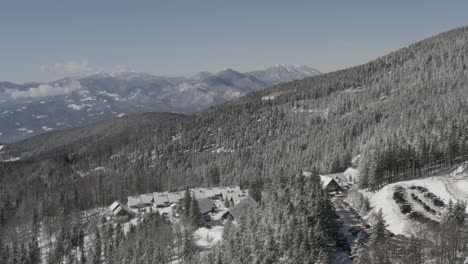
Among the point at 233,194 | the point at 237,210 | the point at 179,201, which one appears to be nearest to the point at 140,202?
the point at 179,201

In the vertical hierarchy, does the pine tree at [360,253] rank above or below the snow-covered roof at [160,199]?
above

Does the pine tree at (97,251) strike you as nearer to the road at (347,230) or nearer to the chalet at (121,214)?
the chalet at (121,214)

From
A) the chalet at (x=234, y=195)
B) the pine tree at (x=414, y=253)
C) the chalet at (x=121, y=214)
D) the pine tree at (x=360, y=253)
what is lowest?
the chalet at (x=121, y=214)

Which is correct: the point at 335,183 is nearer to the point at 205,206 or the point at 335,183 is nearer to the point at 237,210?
the point at 237,210

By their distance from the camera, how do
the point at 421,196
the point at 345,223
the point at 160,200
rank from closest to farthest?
1. the point at 345,223
2. the point at 421,196
3. the point at 160,200

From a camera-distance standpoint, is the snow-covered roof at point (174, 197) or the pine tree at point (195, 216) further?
the snow-covered roof at point (174, 197)

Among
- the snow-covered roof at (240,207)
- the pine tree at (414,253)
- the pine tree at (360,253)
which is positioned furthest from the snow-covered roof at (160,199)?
the pine tree at (414,253)

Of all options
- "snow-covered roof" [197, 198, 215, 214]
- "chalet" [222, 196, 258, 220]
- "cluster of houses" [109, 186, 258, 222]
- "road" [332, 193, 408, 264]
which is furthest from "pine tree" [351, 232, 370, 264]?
"snow-covered roof" [197, 198, 215, 214]

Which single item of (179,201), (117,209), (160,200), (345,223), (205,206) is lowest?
(117,209)

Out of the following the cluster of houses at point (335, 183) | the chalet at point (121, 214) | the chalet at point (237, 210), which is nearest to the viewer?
the chalet at point (237, 210)

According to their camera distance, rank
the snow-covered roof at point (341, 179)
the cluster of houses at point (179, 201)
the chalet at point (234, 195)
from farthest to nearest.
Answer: the snow-covered roof at point (341, 179), the chalet at point (234, 195), the cluster of houses at point (179, 201)
